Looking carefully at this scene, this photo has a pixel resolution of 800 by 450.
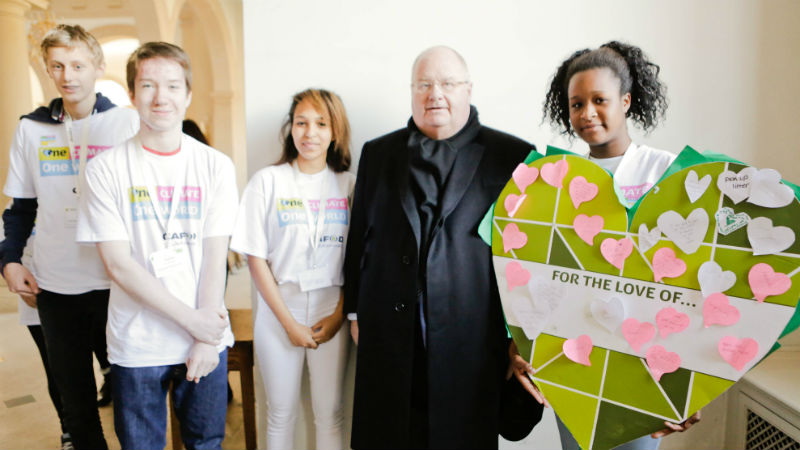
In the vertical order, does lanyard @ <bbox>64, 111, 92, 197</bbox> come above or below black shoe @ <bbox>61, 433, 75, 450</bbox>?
above

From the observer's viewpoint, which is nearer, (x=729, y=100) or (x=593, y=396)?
(x=593, y=396)

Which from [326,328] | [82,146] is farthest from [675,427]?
[82,146]

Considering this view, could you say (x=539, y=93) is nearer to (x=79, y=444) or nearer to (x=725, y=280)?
(x=725, y=280)

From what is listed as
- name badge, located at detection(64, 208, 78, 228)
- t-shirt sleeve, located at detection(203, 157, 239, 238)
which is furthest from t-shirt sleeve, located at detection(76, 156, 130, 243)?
name badge, located at detection(64, 208, 78, 228)

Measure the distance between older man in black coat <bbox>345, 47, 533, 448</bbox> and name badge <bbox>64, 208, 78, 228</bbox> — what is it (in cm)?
123

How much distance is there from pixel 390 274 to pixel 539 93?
1084 millimetres

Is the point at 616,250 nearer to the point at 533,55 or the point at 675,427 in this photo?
the point at 675,427

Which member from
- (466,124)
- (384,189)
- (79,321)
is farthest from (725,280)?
(79,321)

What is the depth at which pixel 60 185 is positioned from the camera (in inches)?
70.6

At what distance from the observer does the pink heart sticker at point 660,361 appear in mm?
1028

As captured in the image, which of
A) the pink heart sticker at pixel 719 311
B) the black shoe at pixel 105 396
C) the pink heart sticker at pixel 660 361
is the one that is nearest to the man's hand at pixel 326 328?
the pink heart sticker at pixel 660 361

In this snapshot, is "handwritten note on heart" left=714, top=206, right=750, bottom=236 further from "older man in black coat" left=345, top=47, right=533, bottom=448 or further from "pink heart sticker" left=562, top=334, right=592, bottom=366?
"older man in black coat" left=345, top=47, right=533, bottom=448

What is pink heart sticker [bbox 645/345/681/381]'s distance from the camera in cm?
103

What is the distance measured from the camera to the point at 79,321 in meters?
1.83
